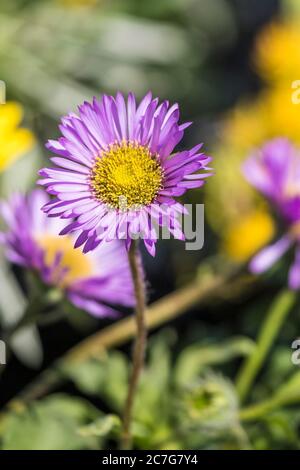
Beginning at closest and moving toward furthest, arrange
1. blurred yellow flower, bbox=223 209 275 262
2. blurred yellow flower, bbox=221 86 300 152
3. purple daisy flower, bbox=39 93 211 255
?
purple daisy flower, bbox=39 93 211 255 → blurred yellow flower, bbox=223 209 275 262 → blurred yellow flower, bbox=221 86 300 152

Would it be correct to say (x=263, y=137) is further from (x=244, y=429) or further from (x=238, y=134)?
(x=244, y=429)

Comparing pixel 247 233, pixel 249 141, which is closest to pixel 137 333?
pixel 247 233

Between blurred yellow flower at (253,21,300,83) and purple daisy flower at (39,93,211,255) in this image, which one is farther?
blurred yellow flower at (253,21,300,83)

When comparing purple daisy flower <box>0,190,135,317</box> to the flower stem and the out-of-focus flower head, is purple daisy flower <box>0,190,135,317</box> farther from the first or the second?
the out-of-focus flower head

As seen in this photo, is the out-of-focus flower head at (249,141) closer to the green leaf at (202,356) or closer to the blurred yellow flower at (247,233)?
the blurred yellow flower at (247,233)

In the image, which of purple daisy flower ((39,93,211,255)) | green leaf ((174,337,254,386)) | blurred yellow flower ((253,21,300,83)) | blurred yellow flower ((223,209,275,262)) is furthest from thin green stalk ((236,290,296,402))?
blurred yellow flower ((253,21,300,83))

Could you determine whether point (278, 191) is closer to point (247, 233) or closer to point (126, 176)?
point (247, 233)
